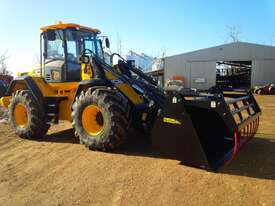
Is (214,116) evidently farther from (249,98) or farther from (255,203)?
(255,203)

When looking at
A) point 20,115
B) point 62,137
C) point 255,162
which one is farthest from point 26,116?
point 255,162

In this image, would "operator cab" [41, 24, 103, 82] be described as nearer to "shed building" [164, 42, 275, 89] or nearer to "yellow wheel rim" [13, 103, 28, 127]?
"yellow wheel rim" [13, 103, 28, 127]

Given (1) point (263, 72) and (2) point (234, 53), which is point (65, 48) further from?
(1) point (263, 72)

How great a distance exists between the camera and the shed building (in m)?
30.2

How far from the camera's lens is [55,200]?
4.23 meters

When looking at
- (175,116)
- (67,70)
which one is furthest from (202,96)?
(67,70)

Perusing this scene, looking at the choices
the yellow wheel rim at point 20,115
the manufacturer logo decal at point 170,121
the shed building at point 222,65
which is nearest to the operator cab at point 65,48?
the yellow wheel rim at point 20,115

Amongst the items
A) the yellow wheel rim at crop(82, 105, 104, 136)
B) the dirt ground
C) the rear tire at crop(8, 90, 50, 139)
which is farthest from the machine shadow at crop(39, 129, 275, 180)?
the yellow wheel rim at crop(82, 105, 104, 136)

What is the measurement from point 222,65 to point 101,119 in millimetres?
31292

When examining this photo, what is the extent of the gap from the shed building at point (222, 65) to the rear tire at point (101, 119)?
83.2 feet

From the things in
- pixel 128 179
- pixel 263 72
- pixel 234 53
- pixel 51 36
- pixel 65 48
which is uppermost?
pixel 234 53

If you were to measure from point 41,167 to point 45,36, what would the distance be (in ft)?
12.0

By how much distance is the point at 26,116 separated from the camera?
8.22 metres

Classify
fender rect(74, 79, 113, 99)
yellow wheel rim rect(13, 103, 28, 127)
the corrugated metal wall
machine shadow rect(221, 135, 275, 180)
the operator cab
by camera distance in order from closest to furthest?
machine shadow rect(221, 135, 275, 180), fender rect(74, 79, 113, 99), the operator cab, yellow wheel rim rect(13, 103, 28, 127), the corrugated metal wall
